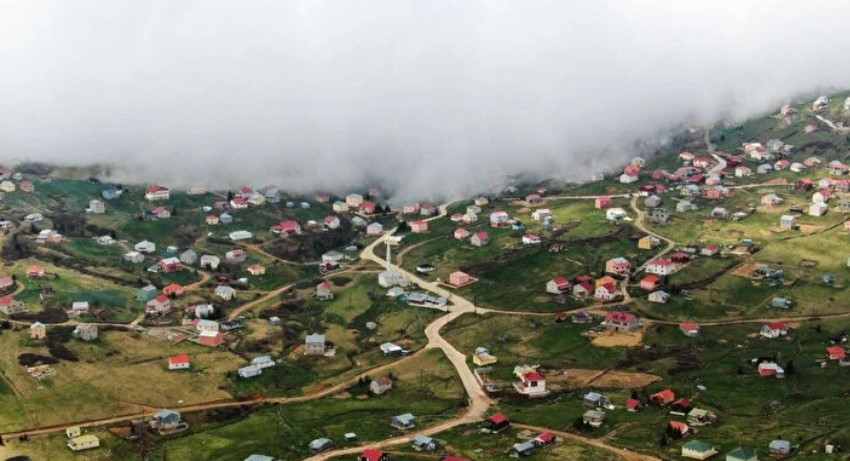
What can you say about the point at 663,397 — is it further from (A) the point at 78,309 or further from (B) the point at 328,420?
(A) the point at 78,309

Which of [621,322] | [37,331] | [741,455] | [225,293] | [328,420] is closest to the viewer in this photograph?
[741,455]

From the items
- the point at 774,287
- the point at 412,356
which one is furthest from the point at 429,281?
the point at 774,287

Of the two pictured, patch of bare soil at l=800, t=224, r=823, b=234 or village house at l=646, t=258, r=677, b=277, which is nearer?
village house at l=646, t=258, r=677, b=277

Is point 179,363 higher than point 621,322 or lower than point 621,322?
higher

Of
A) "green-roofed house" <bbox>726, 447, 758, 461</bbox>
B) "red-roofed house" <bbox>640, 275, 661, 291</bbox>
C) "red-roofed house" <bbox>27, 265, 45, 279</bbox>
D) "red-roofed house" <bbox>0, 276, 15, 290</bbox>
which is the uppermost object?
"green-roofed house" <bbox>726, 447, 758, 461</bbox>

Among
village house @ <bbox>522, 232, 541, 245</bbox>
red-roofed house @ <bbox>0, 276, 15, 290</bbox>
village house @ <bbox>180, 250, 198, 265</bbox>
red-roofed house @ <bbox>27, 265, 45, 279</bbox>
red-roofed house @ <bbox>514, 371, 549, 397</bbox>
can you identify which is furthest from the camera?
village house @ <bbox>522, 232, 541, 245</bbox>

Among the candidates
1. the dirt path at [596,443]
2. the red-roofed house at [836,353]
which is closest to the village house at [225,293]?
the dirt path at [596,443]

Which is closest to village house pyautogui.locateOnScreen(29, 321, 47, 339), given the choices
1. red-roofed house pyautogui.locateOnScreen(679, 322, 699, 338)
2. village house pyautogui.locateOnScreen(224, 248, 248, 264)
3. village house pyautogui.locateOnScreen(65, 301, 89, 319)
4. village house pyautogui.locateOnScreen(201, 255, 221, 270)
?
village house pyautogui.locateOnScreen(65, 301, 89, 319)

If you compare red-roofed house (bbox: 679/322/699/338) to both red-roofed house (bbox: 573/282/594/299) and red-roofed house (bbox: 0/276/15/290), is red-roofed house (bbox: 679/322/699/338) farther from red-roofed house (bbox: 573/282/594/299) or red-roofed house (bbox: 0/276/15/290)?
red-roofed house (bbox: 0/276/15/290)

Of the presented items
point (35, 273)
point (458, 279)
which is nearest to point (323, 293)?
point (458, 279)
